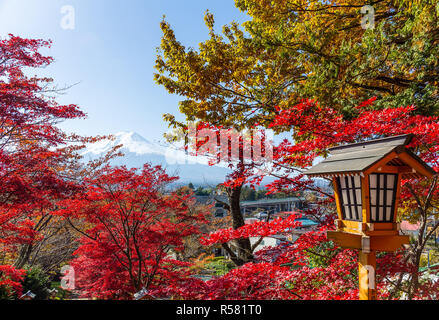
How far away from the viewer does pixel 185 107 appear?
5.39m

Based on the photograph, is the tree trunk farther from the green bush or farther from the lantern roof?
the green bush

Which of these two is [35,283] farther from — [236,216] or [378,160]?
[378,160]

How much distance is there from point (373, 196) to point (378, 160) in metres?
0.35

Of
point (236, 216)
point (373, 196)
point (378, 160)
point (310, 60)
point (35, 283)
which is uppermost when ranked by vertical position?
point (310, 60)

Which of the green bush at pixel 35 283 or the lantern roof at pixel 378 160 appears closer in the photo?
the lantern roof at pixel 378 160

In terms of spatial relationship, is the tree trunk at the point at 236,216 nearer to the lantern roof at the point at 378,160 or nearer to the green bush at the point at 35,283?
the lantern roof at the point at 378,160

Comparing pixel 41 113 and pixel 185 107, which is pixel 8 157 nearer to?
pixel 41 113

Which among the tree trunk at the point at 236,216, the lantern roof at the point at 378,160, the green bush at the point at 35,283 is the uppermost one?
the lantern roof at the point at 378,160

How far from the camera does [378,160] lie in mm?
1655

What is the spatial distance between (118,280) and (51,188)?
9.13ft

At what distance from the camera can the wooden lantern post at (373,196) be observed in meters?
1.76

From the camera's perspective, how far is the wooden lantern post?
176 cm

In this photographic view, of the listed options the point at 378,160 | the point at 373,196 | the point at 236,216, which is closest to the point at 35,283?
the point at 236,216

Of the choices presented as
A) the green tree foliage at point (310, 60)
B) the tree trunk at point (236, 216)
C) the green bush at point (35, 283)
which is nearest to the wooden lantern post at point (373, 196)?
Result: the green tree foliage at point (310, 60)
